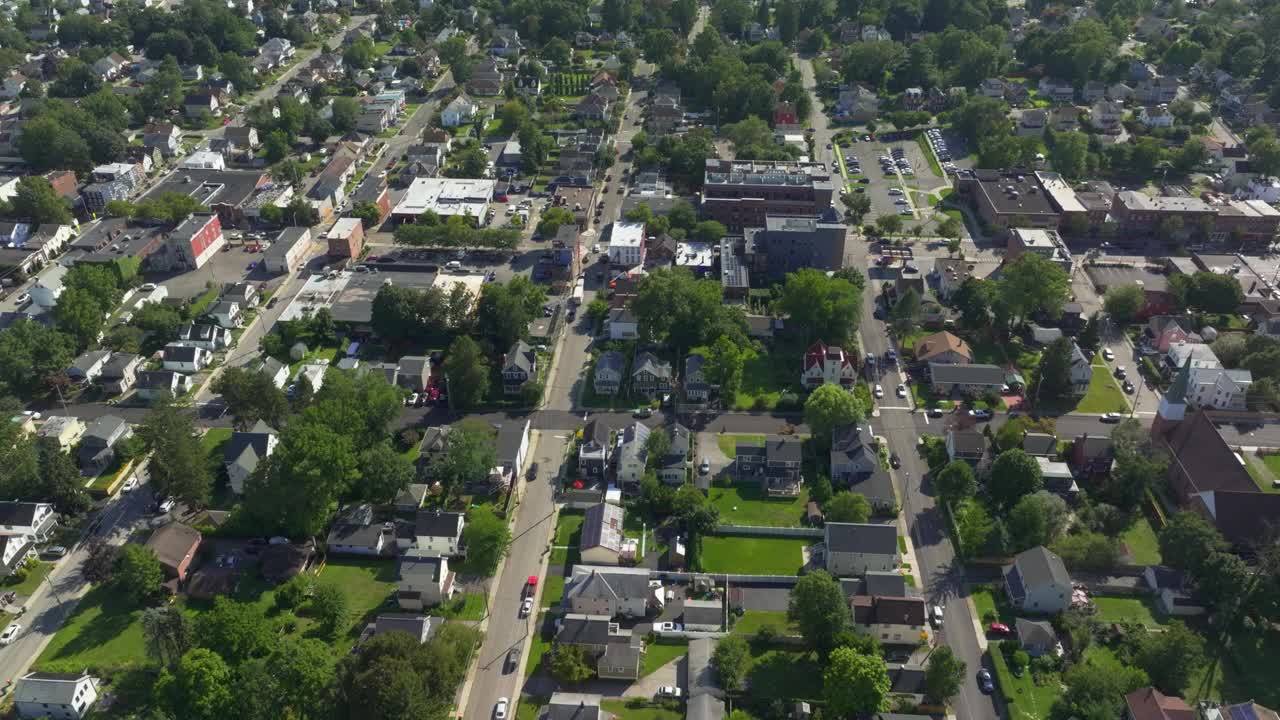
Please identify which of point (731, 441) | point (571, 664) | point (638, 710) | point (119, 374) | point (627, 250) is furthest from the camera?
point (627, 250)

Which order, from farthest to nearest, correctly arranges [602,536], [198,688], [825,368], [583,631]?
[825,368], [602,536], [583,631], [198,688]

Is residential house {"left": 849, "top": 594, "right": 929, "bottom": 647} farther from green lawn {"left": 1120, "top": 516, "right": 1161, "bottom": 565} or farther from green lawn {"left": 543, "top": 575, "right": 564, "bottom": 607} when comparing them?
green lawn {"left": 543, "top": 575, "right": 564, "bottom": 607}

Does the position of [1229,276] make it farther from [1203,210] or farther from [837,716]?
[837,716]

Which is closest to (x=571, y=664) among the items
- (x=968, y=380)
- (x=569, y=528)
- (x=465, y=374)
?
(x=569, y=528)

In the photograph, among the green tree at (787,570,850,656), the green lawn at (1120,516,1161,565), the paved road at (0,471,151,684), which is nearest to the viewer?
the green tree at (787,570,850,656)

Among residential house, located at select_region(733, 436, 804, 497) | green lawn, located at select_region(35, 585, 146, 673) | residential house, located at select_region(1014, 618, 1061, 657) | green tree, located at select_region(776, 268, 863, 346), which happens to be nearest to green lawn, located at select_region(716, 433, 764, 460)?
residential house, located at select_region(733, 436, 804, 497)

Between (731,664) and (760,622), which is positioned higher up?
(731,664)

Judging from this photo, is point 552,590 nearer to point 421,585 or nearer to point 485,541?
point 485,541
